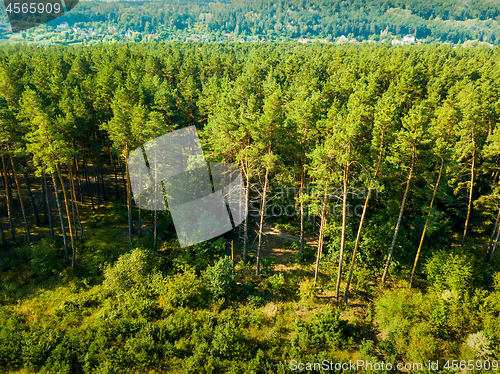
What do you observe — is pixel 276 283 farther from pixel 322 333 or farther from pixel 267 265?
pixel 322 333

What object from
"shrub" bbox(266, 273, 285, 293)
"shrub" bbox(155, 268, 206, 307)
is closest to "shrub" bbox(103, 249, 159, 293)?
"shrub" bbox(155, 268, 206, 307)

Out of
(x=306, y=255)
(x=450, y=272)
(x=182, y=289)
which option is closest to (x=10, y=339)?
(x=182, y=289)

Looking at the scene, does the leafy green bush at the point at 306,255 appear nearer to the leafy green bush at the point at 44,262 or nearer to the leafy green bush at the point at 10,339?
the leafy green bush at the point at 10,339

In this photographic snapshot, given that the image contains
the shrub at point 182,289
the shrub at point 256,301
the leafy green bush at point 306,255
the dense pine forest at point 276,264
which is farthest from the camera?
the leafy green bush at point 306,255

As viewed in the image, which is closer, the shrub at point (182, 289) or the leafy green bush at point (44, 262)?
the shrub at point (182, 289)

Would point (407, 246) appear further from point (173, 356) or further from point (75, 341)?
point (75, 341)

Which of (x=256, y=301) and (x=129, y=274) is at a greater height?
(x=129, y=274)

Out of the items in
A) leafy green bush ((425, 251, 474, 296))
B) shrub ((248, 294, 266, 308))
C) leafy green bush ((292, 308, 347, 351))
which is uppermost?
leafy green bush ((425, 251, 474, 296))

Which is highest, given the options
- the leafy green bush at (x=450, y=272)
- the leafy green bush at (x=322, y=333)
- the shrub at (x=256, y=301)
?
the leafy green bush at (x=450, y=272)

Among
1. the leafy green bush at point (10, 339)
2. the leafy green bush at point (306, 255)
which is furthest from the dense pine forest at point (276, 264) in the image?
the leafy green bush at point (306, 255)

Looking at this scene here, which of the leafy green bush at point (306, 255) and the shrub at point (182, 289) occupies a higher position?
the shrub at point (182, 289)

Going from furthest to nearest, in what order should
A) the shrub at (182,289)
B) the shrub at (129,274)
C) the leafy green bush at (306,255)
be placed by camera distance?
the leafy green bush at (306,255), the shrub at (129,274), the shrub at (182,289)

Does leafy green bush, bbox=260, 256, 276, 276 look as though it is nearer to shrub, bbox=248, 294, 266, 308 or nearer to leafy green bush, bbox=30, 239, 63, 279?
shrub, bbox=248, 294, 266, 308
